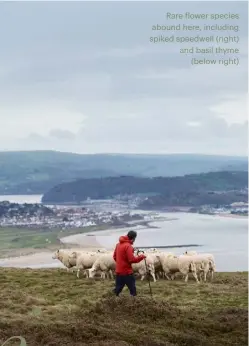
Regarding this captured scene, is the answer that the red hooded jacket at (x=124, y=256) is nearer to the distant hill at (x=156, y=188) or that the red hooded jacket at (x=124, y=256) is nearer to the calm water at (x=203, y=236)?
the calm water at (x=203, y=236)

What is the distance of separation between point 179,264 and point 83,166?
3499 cm

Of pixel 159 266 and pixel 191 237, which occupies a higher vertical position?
pixel 159 266

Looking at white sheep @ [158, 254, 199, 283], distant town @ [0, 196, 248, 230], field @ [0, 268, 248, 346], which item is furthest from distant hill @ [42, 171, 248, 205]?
field @ [0, 268, 248, 346]

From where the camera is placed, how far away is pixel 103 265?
16594 millimetres

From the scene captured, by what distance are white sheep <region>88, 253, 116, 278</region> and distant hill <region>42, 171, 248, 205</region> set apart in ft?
89.5

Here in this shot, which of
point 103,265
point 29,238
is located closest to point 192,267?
point 103,265

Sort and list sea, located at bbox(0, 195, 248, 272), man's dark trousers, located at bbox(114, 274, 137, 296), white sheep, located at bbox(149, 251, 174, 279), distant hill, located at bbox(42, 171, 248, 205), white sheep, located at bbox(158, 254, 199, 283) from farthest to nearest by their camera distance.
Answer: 1. distant hill, located at bbox(42, 171, 248, 205)
2. sea, located at bbox(0, 195, 248, 272)
3. white sheep, located at bbox(149, 251, 174, 279)
4. white sheep, located at bbox(158, 254, 199, 283)
5. man's dark trousers, located at bbox(114, 274, 137, 296)

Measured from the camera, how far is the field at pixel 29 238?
1262 inches

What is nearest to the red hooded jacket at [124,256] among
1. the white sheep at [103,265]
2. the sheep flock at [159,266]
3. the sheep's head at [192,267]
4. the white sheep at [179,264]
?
the sheep flock at [159,266]

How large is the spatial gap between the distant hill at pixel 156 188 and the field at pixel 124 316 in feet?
97.2

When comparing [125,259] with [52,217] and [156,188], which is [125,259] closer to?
[52,217]

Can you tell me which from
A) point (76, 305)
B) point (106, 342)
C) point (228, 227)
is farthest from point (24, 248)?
point (106, 342)

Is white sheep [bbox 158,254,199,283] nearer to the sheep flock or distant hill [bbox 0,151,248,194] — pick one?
the sheep flock

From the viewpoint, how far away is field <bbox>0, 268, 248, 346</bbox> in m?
9.46
